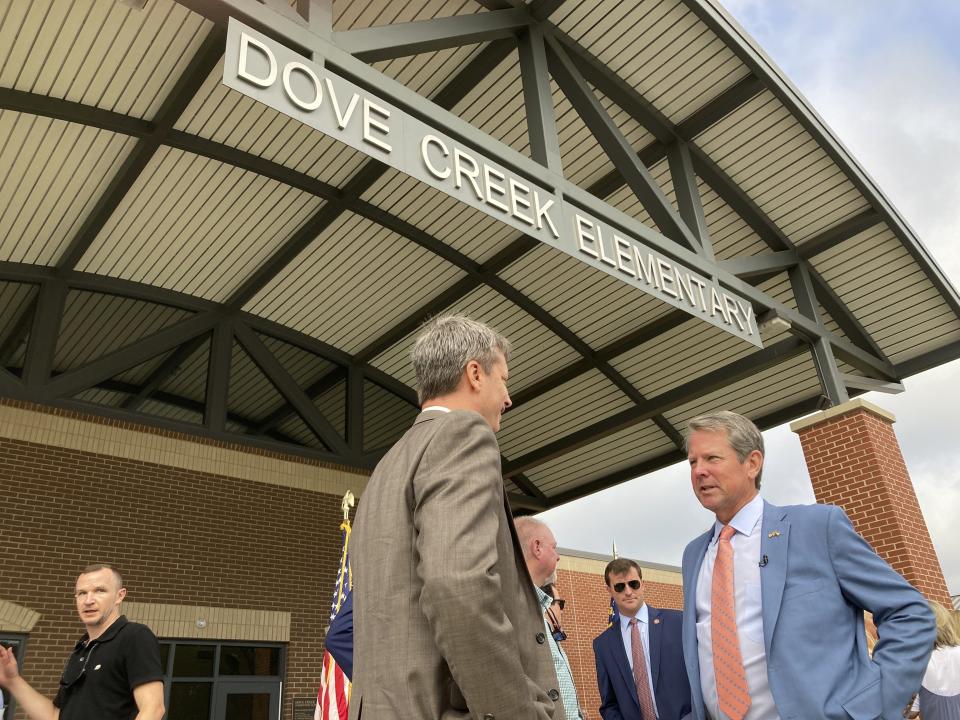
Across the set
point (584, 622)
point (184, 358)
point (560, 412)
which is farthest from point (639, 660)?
point (584, 622)

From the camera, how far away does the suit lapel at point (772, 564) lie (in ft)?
8.30

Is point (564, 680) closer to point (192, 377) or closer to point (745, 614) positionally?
point (745, 614)

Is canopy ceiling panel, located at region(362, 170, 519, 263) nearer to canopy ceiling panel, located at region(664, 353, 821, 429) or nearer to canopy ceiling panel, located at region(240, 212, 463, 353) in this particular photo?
canopy ceiling panel, located at region(240, 212, 463, 353)

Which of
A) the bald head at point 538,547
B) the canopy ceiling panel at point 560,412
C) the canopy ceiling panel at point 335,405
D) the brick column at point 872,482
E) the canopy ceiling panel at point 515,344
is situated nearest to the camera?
the bald head at point 538,547

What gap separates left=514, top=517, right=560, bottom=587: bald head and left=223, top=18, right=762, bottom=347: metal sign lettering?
228cm

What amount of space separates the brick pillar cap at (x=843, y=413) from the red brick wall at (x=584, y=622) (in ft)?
32.1

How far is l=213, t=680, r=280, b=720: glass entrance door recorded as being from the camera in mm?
9852

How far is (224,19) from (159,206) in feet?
15.9

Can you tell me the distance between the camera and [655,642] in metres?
4.73

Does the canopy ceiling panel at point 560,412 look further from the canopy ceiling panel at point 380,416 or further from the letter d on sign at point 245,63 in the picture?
the letter d on sign at point 245,63

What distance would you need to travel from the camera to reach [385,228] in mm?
9750

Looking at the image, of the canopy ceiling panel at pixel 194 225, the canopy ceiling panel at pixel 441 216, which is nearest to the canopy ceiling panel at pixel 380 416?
the canopy ceiling panel at pixel 194 225

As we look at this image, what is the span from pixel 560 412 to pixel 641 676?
26.3ft

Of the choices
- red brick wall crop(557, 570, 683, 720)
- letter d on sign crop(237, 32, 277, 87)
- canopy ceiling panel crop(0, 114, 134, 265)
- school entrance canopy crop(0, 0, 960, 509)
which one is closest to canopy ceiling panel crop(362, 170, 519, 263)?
school entrance canopy crop(0, 0, 960, 509)
